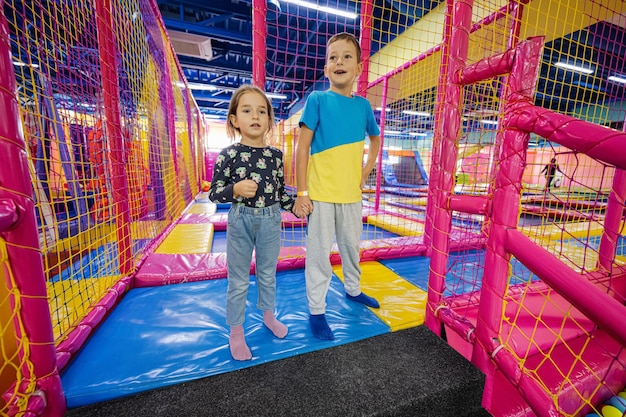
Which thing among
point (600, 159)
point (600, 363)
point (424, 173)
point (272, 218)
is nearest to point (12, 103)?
point (272, 218)

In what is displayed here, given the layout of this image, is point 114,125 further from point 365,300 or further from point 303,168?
point 365,300

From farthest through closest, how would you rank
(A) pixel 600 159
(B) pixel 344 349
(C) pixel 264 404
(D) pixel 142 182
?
1. (D) pixel 142 182
2. (B) pixel 344 349
3. (C) pixel 264 404
4. (A) pixel 600 159

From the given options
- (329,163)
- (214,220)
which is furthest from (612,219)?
(214,220)

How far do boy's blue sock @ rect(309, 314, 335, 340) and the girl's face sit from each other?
2.92 ft

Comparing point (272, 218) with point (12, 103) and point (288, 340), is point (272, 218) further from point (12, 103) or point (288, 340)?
point (12, 103)

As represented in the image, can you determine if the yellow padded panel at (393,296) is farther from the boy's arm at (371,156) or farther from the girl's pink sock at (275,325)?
the boy's arm at (371,156)

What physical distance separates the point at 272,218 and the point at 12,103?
853 millimetres

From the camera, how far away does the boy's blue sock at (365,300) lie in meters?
1.56

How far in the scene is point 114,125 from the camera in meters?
1.60

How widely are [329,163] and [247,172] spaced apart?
406 mm

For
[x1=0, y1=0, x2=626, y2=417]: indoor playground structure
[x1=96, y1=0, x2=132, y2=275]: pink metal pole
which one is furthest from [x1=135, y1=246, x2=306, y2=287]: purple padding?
[x1=96, y1=0, x2=132, y2=275]: pink metal pole

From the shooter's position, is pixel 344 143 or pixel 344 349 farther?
pixel 344 143

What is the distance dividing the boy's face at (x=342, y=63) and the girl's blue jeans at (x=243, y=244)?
2.26 feet

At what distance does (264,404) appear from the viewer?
0.90m
